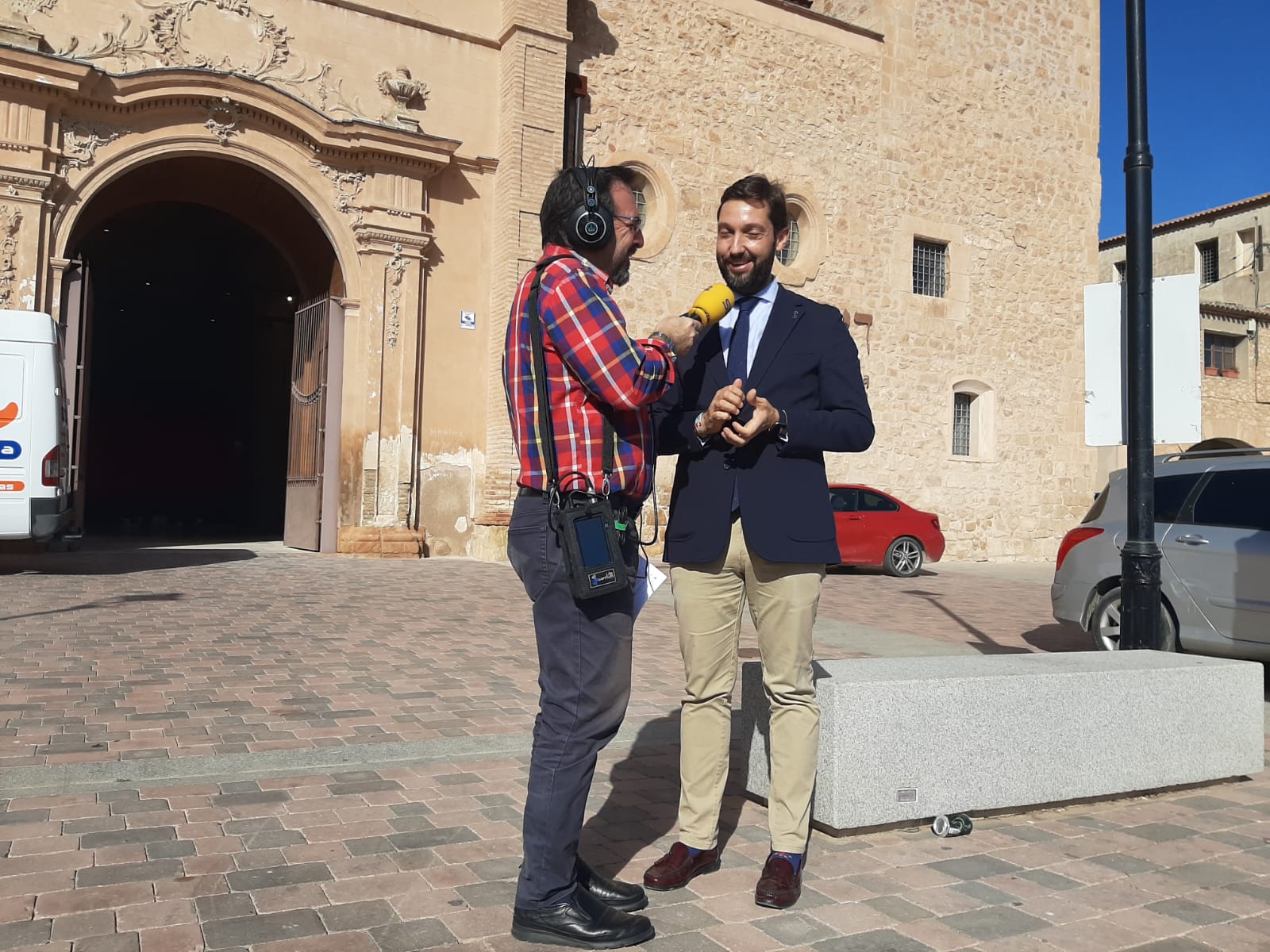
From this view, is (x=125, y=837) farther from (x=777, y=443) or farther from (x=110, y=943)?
(x=777, y=443)

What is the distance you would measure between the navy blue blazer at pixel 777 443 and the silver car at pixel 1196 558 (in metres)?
4.05

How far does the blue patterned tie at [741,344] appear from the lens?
3447 mm

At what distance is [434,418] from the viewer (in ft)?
51.7

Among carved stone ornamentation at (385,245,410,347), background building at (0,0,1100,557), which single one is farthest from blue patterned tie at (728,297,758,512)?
carved stone ornamentation at (385,245,410,347)

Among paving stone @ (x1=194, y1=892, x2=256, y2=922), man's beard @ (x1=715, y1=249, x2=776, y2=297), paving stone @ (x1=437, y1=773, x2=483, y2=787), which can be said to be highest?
man's beard @ (x1=715, y1=249, x2=776, y2=297)

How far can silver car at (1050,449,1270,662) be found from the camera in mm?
6906

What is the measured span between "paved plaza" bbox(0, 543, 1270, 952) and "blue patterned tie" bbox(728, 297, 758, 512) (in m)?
1.59

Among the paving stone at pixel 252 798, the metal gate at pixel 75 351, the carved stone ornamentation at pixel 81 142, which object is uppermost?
the carved stone ornamentation at pixel 81 142

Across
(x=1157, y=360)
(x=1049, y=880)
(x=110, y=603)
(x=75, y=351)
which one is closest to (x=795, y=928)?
(x=1049, y=880)

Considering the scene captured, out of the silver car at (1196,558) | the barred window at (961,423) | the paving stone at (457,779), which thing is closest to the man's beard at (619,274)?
the paving stone at (457,779)

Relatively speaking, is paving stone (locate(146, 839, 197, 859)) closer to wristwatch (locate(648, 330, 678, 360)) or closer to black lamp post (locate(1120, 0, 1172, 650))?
wristwatch (locate(648, 330, 678, 360))

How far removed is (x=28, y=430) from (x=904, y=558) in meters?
12.2

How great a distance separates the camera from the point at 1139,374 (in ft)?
17.9

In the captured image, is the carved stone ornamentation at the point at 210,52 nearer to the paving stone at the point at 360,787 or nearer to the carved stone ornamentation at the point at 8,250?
the carved stone ornamentation at the point at 8,250
